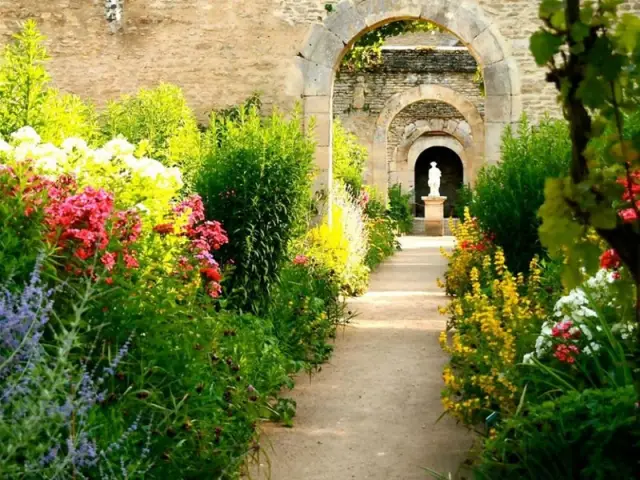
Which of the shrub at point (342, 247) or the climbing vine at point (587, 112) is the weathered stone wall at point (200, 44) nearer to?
the shrub at point (342, 247)

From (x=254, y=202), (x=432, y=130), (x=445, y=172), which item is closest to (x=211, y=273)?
(x=254, y=202)

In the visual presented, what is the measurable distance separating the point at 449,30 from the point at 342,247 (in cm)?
266

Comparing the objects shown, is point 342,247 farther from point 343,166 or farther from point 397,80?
point 397,80

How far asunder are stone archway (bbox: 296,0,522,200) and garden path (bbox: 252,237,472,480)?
2.57m

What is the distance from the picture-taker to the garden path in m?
4.36

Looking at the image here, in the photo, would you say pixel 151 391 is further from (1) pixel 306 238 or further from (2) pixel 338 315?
(1) pixel 306 238

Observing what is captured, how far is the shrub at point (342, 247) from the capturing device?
31.8 feet

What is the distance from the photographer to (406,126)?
25.9 meters

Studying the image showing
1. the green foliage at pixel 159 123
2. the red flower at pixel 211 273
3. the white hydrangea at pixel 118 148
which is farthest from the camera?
the green foliage at pixel 159 123

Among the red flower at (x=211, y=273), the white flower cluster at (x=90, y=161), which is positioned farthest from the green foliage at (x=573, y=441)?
the white flower cluster at (x=90, y=161)

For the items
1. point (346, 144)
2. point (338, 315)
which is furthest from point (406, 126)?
point (338, 315)

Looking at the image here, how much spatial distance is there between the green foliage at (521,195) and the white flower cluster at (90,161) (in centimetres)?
315

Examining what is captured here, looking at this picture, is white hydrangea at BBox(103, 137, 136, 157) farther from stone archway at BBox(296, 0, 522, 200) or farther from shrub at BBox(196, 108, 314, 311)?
stone archway at BBox(296, 0, 522, 200)

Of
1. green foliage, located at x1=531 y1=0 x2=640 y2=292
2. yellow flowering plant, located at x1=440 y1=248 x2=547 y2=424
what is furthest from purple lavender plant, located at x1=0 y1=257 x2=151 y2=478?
yellow flowering plant, located at x1=440 y1=248 x2=547 y2=424
